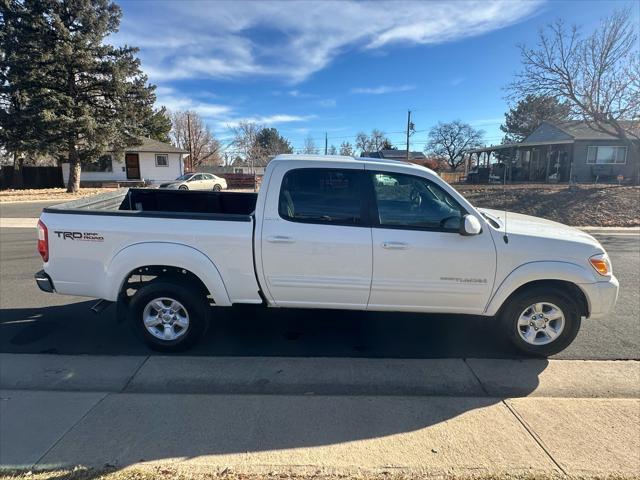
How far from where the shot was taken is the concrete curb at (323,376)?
3.43m

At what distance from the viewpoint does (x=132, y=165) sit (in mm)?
35781

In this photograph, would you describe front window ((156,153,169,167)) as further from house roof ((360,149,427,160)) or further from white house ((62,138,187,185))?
house roof ((360,149,427,160))

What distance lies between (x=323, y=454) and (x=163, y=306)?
222 cm

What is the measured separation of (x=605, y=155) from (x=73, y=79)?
36.0 m

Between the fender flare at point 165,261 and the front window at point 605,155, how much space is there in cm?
3235

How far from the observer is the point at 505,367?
12.5 feet

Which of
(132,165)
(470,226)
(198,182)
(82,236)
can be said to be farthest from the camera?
(132,165)

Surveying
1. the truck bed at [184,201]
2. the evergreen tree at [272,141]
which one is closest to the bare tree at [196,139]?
the evergreen tree at [272,141]

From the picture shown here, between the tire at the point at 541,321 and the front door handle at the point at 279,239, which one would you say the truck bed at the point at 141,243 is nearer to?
the front door handle at the point at 279,239

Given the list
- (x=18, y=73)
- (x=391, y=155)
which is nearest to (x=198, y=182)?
(x=18, y=73)

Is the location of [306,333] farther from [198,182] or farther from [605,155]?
[605,155]

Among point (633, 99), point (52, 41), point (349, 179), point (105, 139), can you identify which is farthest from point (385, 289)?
point (52, 41)

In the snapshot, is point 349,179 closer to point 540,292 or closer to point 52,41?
point 540,292

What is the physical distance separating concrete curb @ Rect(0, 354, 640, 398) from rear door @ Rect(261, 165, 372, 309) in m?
0.68
